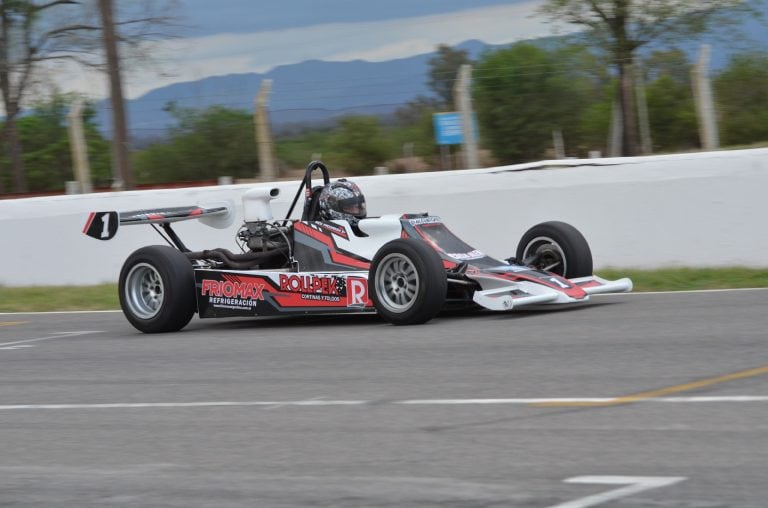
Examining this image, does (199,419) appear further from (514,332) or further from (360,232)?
(360,232)

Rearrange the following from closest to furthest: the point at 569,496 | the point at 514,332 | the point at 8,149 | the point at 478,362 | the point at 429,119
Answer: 1. the point at 569,496
2. the point at 478,362
3. the point at 514,332
4. the point at 429,119
5. the point at 8,149

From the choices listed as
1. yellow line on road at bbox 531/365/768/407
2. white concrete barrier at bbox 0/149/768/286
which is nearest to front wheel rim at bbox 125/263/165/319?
white concrete barrier at bbox 0/149/768/286

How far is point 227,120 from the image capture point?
2448 cm

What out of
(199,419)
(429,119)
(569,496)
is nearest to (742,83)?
(429,119)

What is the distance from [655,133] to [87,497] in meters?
21.7

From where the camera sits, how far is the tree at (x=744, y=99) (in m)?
23.8

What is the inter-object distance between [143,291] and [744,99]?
15.9 metres

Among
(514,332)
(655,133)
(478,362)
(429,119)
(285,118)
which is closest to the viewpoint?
(478,362)

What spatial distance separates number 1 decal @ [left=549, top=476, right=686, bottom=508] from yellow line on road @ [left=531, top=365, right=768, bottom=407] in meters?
1.50

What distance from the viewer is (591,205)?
13773mm

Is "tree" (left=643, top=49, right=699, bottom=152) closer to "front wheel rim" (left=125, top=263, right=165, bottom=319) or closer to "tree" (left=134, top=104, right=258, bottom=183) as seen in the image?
"tree" (left=134, top=104, right=258, bottom=183)

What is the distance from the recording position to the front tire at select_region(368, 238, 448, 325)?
10047 millimetres

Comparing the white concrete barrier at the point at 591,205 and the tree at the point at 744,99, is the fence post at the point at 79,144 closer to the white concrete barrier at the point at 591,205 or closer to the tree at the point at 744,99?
the white concrete barrier at the point at 591,205

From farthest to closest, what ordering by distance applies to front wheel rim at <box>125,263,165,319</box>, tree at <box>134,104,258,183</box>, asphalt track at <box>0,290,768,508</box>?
1. tree at <box>134,104,258,183</box>
2. front wheel rim at <box>125,263,165,319</box>
3. asphalt track at <box>0,290,768,508</box>
